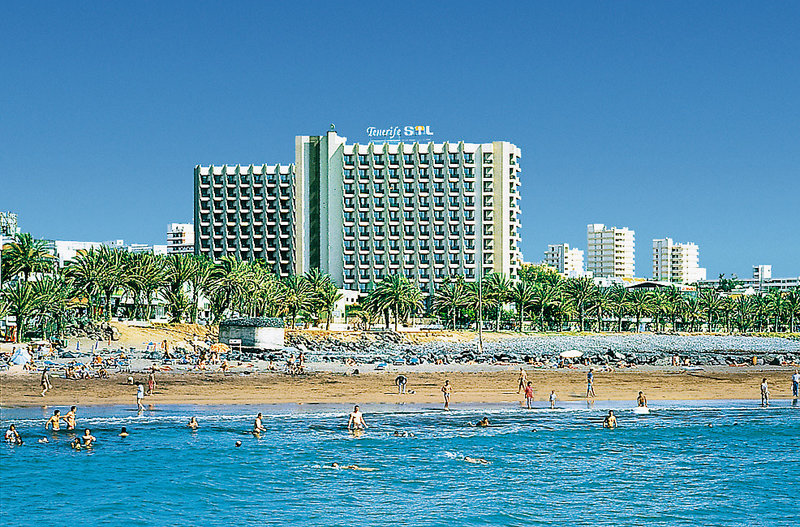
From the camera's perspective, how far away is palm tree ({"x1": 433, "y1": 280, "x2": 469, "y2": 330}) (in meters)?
147

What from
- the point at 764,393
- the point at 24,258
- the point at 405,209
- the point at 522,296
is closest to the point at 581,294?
the point at 522,296

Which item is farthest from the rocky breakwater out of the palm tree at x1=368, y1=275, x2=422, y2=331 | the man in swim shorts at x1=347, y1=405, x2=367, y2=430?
the man in swim shorts at x1=347, y1=405, x2=367, y2=430

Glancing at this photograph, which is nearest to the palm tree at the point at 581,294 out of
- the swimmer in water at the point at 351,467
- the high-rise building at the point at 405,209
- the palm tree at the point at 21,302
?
the high-rise building at the point at 405,209

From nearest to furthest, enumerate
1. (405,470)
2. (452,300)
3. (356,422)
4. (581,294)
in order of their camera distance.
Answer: (405,470) → (356,422) → (452,300) → (581,294)

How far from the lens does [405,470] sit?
36500 mm

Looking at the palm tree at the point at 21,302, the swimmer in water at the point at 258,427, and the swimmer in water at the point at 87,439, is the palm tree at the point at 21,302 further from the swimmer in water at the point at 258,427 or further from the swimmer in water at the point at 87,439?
the swimmer in water at the point at 258,427

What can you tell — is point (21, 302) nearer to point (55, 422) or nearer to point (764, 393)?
point (55, 422)

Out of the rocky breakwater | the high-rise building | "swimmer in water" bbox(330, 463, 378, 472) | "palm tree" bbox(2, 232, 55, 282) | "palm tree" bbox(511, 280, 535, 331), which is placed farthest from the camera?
the high-rise building

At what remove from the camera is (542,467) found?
37562 mm

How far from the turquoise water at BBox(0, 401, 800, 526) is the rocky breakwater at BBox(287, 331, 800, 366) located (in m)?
A: 36.0

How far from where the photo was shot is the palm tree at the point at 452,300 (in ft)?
481

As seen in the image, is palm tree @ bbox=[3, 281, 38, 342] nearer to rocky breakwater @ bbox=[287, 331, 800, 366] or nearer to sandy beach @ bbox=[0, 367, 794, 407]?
rocky breakwater @ bbox=[287, 331, 800, 366]

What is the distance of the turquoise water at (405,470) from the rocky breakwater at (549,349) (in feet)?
118

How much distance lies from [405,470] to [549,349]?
250 feet
